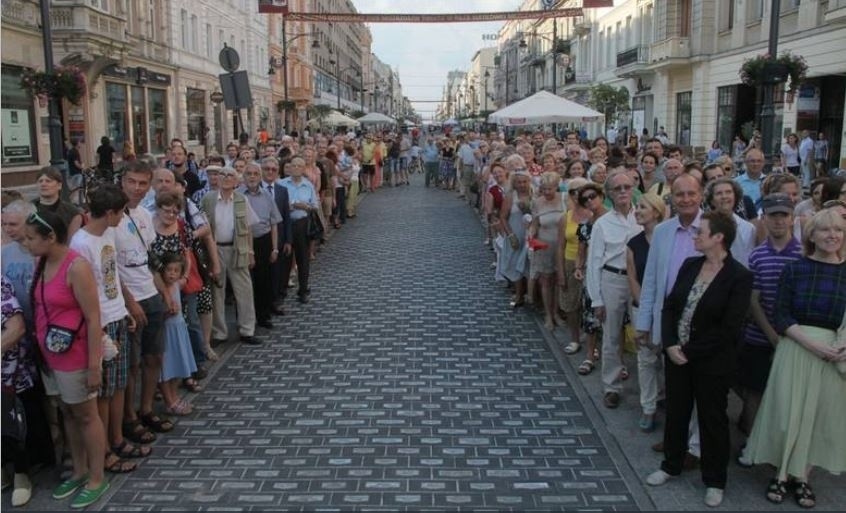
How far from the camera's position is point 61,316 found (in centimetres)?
419

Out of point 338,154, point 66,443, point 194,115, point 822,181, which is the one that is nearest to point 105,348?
point 66,443

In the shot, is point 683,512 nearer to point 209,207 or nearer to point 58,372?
point 58,372

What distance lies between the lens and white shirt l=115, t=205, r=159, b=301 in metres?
5.02

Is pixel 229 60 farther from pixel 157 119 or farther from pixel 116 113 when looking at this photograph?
pixel 157 119

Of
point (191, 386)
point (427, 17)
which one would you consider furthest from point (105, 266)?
point (427, 17)

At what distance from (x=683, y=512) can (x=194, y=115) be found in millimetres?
37818

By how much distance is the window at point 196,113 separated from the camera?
3756cm

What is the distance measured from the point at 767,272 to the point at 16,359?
14.8ft

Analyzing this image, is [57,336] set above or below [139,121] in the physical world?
below

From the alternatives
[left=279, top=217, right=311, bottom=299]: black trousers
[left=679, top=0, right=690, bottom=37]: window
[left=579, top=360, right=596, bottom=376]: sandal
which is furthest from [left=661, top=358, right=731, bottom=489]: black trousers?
[left=679, top=0, right=690, bottom=37]: window

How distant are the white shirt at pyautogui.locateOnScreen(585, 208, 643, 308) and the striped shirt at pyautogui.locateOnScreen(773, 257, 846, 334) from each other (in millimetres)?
1500

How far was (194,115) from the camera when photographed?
127 feet

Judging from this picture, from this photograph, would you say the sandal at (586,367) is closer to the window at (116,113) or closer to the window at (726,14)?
the window at (726,14)

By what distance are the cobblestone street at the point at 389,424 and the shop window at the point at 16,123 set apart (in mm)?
16211
